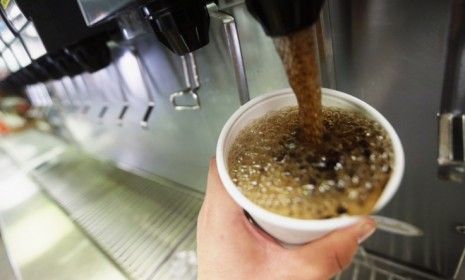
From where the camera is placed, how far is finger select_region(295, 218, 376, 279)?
363mm

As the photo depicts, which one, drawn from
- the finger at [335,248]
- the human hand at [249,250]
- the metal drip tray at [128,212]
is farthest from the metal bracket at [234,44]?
the metal drip tray at [128,212]

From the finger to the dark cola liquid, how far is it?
0.03m

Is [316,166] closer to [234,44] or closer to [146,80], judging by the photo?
[234,44]

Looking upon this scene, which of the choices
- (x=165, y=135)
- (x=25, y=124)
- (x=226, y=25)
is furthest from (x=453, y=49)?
(x=25, y=124)

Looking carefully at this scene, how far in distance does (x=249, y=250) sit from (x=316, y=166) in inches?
7.3

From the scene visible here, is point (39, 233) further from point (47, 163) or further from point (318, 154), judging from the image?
point (318, 154)

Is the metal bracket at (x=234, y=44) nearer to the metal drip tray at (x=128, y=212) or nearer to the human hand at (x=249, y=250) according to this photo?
the human hand at (x=249, y=250)

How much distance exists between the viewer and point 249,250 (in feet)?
1.64

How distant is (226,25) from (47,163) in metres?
1.79

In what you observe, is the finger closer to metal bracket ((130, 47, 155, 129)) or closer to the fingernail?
the fingernail

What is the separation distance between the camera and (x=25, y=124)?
9.55ft

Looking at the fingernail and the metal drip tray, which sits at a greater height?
the fingernail

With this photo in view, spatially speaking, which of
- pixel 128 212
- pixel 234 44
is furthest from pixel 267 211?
pixel 128 212

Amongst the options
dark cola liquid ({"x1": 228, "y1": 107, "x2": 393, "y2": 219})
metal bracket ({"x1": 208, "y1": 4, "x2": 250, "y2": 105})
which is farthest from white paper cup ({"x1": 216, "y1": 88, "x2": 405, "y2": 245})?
metal bracket ({"x1": 208, "y1": 4, "x2": 250, "y2": 105})
